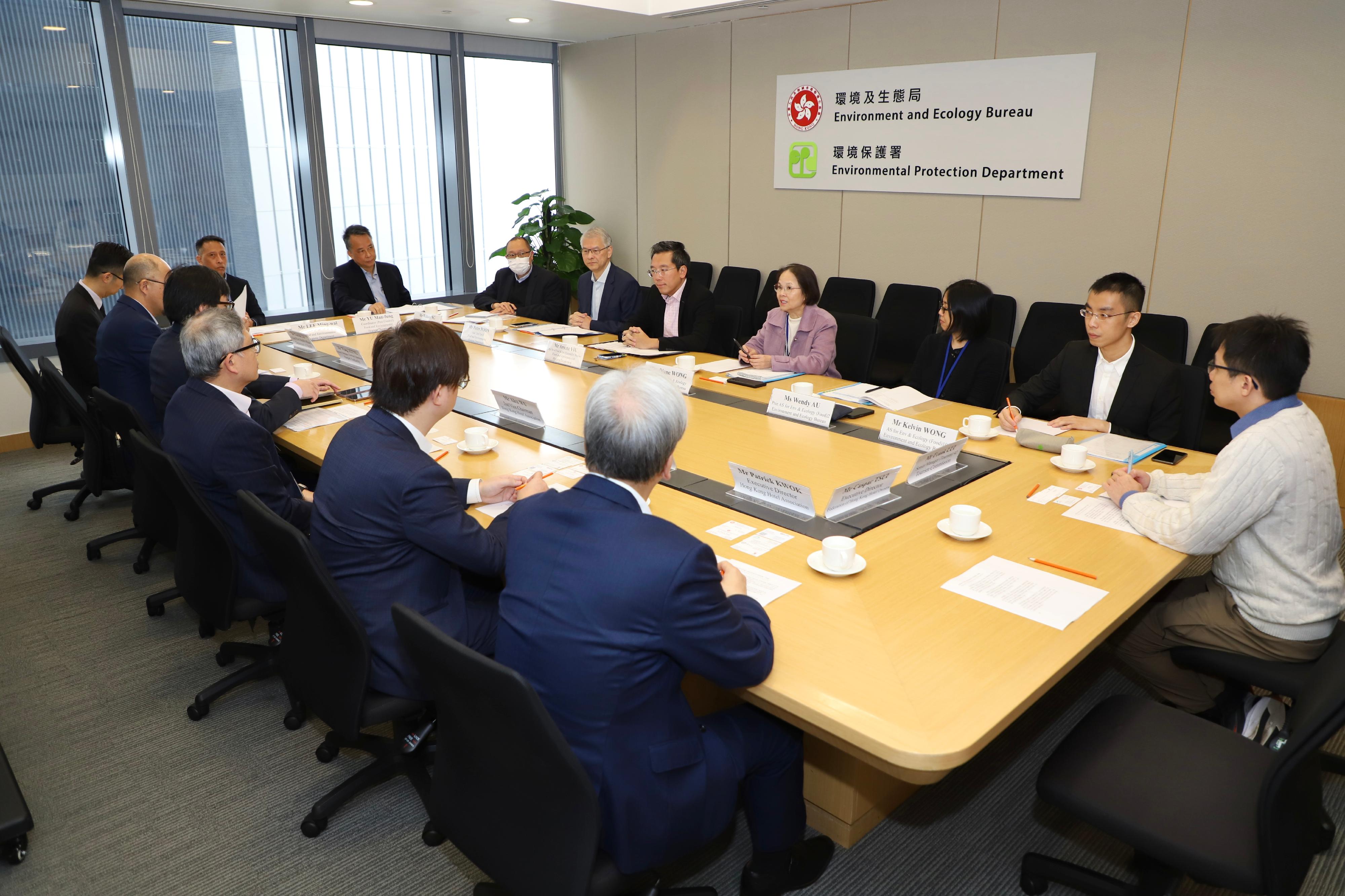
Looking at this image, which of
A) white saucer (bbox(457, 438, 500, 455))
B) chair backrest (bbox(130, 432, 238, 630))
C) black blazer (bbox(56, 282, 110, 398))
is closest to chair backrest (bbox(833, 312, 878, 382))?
white saucer (bbox(457, 438, 500, 455))

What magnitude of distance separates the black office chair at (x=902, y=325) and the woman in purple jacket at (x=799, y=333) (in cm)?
110

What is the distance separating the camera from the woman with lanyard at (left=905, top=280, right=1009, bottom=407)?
154 inches

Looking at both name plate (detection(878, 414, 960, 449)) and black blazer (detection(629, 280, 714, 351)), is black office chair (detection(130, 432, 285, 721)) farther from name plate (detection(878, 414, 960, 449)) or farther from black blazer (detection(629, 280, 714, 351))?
black blazer (detection(629, 280, 714, 351))

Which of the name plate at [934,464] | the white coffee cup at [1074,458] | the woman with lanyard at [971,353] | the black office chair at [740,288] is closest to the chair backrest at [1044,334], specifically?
the woman with lanyard at [971,353]

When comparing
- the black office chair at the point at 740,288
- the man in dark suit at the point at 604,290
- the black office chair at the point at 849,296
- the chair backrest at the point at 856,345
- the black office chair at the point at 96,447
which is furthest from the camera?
the black office chair at the point at 740,288

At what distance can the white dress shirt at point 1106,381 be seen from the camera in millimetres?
3426

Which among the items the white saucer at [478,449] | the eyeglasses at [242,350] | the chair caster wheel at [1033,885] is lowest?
the chair caster wheel at [1033,885]

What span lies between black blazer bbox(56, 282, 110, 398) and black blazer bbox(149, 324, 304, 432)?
4.75 feet

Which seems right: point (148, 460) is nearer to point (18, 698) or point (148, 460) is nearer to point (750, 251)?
point (18, 698)

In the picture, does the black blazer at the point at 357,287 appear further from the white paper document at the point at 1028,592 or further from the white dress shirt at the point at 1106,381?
the white paper document at the point at 1028,592

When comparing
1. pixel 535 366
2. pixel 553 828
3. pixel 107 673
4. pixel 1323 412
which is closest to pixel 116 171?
pixel 535 366

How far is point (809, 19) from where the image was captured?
6242 millimetres

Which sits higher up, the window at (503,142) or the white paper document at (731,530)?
the window at (503,142)

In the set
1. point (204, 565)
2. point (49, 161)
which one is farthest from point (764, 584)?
point (49, 161)
